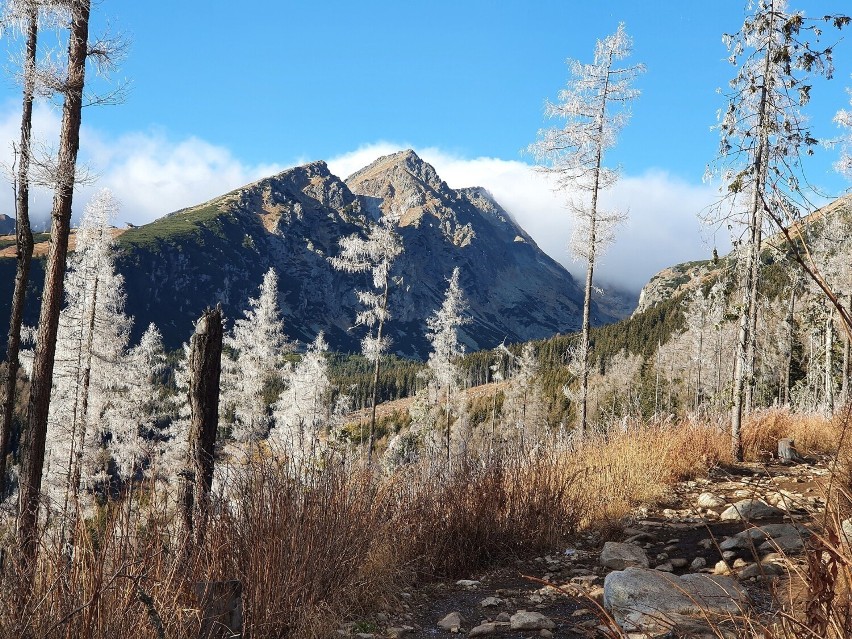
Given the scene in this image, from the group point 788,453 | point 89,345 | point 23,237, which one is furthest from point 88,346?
point 788,453

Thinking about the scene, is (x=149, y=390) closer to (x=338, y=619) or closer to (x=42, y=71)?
(x=42, y=71)

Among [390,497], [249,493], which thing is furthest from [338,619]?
[390,497]

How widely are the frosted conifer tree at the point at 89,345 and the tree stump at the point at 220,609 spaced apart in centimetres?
1852

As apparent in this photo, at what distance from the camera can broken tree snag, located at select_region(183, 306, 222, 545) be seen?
14.4 ft

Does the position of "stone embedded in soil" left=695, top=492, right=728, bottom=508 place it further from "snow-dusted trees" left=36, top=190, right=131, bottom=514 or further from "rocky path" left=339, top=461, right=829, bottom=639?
"snow-dusted trees" left=36, top=190, right=131, bottom=514

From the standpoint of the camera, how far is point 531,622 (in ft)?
13.3

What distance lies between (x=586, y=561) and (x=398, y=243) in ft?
58.5

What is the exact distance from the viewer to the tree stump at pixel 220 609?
2.85m

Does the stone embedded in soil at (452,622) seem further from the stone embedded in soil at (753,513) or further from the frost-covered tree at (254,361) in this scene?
the frost-covered tree at (254,361)

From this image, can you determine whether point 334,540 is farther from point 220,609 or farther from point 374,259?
point 374,259

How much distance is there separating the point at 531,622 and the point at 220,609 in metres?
2.14

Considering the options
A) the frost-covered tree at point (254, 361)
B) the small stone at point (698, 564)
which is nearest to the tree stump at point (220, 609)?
the small stone at point (698, 564)

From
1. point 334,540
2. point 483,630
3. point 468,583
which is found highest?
point 334,540

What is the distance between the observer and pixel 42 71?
28.3 feet
